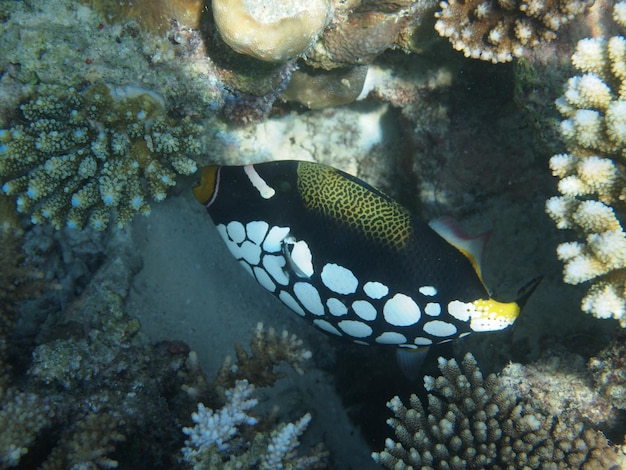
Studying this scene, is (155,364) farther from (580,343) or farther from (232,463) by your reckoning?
(580,343)

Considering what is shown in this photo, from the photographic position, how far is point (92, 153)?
3.63 metres

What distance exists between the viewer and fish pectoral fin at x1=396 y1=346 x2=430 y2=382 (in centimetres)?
343

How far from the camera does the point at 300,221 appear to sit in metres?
3.07

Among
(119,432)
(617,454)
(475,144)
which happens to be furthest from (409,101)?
(119,432)

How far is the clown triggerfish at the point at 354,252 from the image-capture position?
292 cm

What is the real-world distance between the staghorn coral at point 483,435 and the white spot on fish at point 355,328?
0.60 meters

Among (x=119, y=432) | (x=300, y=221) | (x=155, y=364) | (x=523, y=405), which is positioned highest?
(x=155, y=364)

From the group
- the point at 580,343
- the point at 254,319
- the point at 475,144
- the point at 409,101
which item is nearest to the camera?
the point at 580,343

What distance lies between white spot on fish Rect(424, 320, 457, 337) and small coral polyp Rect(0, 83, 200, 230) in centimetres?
218

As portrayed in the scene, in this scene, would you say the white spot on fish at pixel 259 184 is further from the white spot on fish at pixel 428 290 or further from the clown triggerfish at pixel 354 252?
the white spot on fish at pixel 428 290

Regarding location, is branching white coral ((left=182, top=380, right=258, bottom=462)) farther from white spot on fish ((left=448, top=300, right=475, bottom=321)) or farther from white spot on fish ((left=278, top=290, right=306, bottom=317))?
white spot on fish ((left=448, top=300, right=475, bottom=321))

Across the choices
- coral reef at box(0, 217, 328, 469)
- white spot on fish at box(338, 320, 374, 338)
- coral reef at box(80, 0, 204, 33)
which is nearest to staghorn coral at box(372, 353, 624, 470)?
white spot on fish at box(338, 320, 374, 338)

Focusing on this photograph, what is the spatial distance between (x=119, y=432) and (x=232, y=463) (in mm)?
940

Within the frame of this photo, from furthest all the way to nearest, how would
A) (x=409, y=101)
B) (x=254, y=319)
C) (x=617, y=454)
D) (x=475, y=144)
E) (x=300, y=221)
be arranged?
1. (x=254, y=319)
2. (x=409, y=101)
3. (x=475, y=144)
4. (x=300, y=221)
5. (x=617, y=454)
